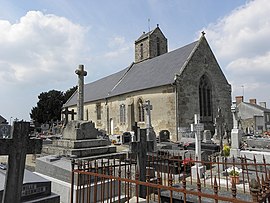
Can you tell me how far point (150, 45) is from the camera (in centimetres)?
2980

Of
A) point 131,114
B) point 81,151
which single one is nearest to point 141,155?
point 81,151

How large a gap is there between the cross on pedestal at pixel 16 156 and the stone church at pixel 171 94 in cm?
1559

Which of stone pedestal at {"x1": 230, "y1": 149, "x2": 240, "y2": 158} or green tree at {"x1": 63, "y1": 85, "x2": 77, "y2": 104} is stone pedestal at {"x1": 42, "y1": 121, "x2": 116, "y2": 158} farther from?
green tree at {"x1": 63, "y1": 85, "x2": 77, "y2": 104}

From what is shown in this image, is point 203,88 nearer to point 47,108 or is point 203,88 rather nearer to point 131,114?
point 131,114

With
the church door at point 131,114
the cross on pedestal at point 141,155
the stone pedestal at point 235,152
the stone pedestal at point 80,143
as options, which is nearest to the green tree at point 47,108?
the church door at point 131,114

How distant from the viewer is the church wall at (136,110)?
1870 cm

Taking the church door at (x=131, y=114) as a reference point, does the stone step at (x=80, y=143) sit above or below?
below

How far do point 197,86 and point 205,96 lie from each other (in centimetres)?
200

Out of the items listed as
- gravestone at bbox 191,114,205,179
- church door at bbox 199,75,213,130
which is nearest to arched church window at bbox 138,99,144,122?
church door at bbox 199,75,213,130

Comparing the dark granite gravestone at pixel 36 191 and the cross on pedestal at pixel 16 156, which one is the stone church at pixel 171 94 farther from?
the cross on pedestal at pixel 16 156

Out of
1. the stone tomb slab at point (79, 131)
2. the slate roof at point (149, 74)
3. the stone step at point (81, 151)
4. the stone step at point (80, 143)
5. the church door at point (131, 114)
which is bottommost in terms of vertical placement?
the stone step at point (81, 151)

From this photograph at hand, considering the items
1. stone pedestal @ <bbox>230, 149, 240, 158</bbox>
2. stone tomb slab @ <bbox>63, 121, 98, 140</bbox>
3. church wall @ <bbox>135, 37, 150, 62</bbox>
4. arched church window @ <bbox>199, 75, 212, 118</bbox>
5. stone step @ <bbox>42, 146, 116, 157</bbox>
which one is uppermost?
church wall @ <bbox>135, 37, 150, 62</bbox>

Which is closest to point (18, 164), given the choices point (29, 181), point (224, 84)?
point (29, 181)

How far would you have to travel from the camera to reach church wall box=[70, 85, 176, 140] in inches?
736
